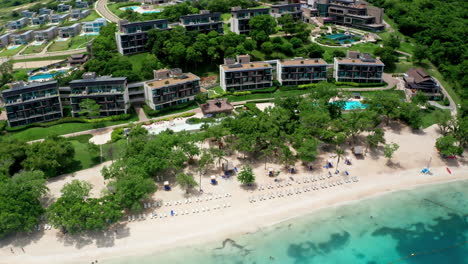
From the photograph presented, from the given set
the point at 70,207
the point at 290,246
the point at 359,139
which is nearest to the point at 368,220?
the point at 290,246

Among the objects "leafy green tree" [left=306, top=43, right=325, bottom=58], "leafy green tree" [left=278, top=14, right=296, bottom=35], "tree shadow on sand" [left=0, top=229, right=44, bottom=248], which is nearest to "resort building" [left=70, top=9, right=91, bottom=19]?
"leafy green tree" [left=278, top=14, right=296, bottom=35]

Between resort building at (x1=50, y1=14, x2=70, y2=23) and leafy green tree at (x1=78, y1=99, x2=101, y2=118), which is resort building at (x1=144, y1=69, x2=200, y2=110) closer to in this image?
leafy green tree at (x1=78, y1=99, x2=101, y2=118)

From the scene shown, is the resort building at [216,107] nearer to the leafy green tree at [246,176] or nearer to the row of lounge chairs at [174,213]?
the leafy green tree at [246,176]

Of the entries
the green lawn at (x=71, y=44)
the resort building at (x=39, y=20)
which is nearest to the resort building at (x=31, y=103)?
the green lawn at (x=71, y=44)

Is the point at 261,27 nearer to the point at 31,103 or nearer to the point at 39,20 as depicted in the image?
the point at 31,103

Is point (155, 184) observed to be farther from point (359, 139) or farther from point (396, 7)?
point (396, 7)
